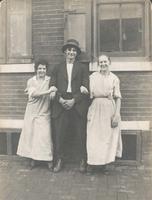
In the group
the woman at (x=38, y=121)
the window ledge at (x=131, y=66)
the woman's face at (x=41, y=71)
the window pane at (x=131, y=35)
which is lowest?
the woman at (x=38, y=121)

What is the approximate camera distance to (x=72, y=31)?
19.9ft

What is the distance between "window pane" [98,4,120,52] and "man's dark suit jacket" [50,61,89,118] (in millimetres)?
709

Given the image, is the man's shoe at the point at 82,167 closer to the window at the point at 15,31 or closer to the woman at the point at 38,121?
the woman at the point at 38,121

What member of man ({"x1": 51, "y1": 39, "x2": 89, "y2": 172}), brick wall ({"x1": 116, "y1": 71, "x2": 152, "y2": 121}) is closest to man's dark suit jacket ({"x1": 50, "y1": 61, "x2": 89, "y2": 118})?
man ({"x1": 51, "y1": 39, "x2": 89, "y2": 172})

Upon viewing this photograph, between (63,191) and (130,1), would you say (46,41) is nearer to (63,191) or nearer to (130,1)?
(130,1)

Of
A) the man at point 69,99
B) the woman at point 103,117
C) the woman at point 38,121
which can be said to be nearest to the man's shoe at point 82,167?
the man at point 69,99

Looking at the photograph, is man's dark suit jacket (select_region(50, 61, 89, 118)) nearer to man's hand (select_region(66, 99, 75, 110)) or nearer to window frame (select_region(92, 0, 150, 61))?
man's hand (select_region(66, 99, 75, 110))

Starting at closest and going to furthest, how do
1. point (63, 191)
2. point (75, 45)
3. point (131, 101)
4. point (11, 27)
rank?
point (63, 191) < point (75, 45) < point (131, 101) < point (11, 27)

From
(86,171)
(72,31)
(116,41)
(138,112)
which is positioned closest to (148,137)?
(138,112)

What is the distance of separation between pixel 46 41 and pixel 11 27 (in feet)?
2.31

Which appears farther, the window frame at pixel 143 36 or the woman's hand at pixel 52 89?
the window frame at pixel 143 36

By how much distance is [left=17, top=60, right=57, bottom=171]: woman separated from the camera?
5715 millimetres

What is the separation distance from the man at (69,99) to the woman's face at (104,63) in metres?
0.26

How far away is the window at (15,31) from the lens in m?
6.33
